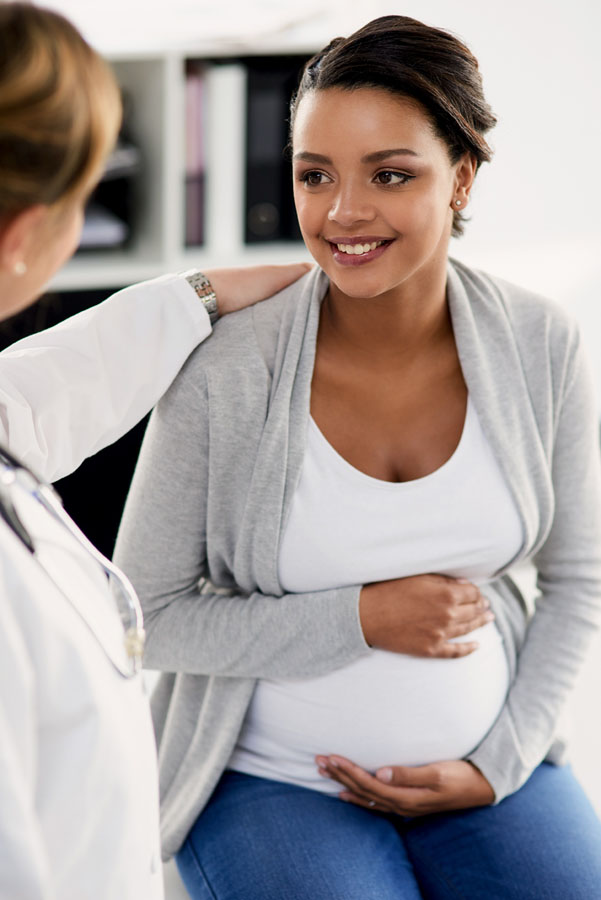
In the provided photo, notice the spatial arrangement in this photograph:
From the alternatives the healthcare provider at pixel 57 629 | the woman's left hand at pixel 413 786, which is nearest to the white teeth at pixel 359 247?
the healthcare provider at pixel 57 629

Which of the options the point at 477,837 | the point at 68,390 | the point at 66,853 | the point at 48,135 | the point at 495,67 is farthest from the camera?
the point at 495,67

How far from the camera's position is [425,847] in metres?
1.27

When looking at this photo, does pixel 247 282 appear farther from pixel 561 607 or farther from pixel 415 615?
pixel 561 607

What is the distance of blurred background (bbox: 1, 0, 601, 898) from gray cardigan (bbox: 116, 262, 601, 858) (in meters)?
0.96

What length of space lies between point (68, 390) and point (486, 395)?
1.69 ft

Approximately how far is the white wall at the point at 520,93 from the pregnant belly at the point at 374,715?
148cm

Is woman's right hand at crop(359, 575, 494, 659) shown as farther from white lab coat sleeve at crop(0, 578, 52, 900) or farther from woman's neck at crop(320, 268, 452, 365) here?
white lab coat sleeve at crop(0, 578, 52, 900)

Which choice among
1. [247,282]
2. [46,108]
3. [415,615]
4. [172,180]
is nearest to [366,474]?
[415,615]

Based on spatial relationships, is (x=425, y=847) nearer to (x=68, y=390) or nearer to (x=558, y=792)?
(x=558, y=792)

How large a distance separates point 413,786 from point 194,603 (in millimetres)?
346

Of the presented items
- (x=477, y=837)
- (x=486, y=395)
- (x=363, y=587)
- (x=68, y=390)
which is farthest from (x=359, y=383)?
(x=477, y=837)

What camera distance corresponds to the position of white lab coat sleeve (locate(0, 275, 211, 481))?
1.09m

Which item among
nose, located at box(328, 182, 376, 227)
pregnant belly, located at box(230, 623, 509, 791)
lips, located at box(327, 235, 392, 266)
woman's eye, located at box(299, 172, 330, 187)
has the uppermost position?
woman's eye, located at box(299, 172, 330, 187)

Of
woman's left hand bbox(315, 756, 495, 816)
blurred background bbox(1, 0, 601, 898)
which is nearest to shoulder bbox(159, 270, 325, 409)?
woman's left hand bbox(315, 756, 495, 816)
